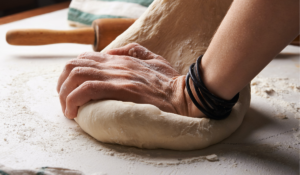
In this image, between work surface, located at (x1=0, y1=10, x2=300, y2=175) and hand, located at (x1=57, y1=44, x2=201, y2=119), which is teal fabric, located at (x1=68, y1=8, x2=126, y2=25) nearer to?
work surface, located at (x1=0, y1=10, x2=300, y2=175)

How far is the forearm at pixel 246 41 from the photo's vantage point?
1.97ft

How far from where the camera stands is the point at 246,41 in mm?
663

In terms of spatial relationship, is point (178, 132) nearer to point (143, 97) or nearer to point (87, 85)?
point (143, 97)

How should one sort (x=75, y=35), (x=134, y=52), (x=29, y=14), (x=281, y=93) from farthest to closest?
(x=29, y=14), (x=75, y=35), (x=281, y=93), (x=134, y=52)

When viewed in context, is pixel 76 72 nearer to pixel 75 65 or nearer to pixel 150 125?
pixel 75 65

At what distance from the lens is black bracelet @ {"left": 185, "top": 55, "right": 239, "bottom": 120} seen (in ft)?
2.62

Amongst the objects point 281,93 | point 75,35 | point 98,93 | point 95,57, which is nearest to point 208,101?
point 98,93

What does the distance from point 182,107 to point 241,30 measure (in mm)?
317

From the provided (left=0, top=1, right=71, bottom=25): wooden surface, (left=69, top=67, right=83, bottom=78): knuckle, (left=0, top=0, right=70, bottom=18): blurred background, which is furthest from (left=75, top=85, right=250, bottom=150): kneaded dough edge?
(left=0, top=0, right=70, bottom=18): blurred background

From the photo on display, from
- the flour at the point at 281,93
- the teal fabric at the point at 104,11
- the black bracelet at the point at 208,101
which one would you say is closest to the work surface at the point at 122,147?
the flour at the point at 281,93

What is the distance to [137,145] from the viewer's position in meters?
0.81

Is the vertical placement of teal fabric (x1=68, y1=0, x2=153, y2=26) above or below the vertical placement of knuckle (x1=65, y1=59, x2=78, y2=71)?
below

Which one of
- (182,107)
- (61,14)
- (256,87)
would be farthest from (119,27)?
(61,14)

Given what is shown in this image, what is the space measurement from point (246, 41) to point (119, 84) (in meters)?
0.39
